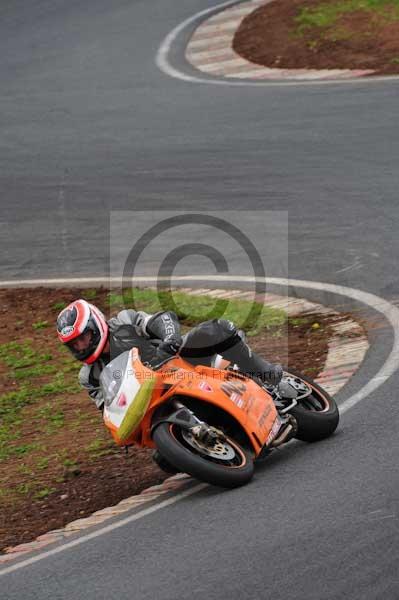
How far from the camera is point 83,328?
315 inches

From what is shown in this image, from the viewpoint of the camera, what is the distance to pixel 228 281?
13391 mm

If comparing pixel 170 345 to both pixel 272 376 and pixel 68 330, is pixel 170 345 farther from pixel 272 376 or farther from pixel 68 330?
pixel 272 376

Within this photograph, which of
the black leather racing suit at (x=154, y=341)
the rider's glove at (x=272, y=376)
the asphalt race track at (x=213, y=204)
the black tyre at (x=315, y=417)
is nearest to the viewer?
the asphalt race track at (x=213, y=204)

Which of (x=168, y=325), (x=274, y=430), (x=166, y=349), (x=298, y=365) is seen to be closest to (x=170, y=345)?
(x=166, y=349)

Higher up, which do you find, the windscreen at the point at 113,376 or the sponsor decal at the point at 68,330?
the sponsor decal at the point at 68,330

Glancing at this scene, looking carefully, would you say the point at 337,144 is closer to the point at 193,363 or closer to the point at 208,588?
the point at 193,363

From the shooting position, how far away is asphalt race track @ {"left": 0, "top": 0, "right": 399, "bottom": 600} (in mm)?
6504

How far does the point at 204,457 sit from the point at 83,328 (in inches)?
49.8

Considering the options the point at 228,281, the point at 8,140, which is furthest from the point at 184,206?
the point at 8,140

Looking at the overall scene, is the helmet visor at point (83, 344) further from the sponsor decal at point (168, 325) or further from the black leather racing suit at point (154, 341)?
the sponsor decal at point (168, 325)

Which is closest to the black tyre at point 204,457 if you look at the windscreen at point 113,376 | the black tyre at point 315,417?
the windscreen at point 113,376

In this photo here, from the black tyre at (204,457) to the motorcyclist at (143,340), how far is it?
27.8 inches

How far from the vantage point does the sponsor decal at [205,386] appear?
7863mm

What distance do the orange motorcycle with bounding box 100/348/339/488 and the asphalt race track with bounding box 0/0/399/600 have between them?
0.81 feet
